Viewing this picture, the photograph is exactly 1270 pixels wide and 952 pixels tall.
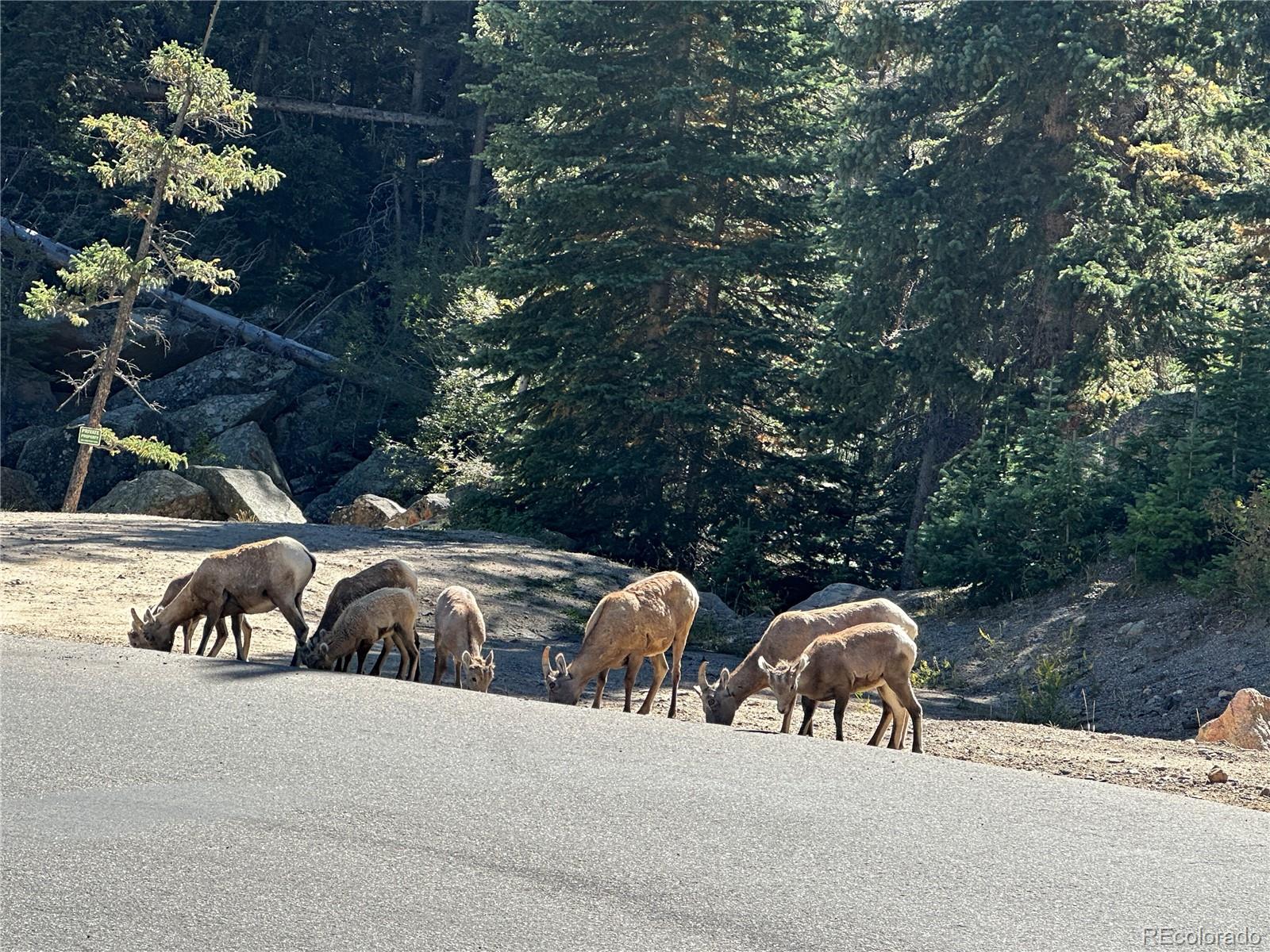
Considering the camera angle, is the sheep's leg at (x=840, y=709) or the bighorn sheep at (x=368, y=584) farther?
the bighorn sheep at (x=368, y=584)

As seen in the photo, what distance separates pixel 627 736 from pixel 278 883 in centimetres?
357

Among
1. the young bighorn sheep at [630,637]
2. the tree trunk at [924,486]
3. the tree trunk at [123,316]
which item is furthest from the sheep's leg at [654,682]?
the tree trunk at [123,316]

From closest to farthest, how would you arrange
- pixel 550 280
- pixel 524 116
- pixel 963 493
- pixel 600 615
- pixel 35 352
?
pixel 600 615
pixel 963 493
pixel 550 280
pixel 524 116
pixel 35 352

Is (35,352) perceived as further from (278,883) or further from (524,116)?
(278,883)

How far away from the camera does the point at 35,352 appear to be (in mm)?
40812

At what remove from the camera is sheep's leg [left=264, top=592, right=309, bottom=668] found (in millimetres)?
12688

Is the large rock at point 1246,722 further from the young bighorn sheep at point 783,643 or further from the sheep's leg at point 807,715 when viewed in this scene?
the sheep's leg at point 807,715

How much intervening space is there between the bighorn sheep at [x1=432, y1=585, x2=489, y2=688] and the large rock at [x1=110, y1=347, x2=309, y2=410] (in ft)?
95.5

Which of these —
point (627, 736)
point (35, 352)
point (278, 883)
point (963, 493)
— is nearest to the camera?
point (278, 883)

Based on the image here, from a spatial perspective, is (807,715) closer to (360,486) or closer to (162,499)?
(162,499)

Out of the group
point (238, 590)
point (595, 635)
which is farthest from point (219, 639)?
point (595, 635)

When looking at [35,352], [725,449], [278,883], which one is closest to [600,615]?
[278,883]

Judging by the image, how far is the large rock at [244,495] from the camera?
29406 millimetres

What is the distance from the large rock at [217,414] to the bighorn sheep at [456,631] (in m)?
26.4
